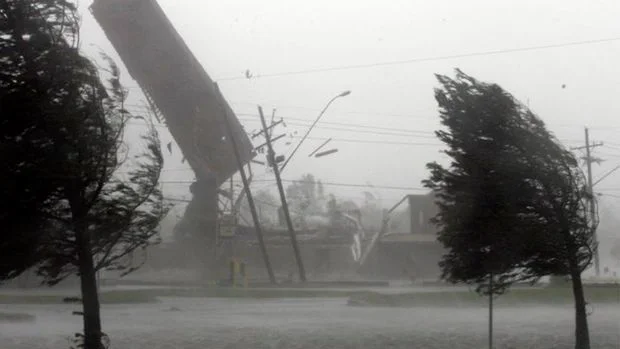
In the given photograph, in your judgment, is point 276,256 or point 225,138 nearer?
point 225,138

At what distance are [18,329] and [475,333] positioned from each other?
9.01m

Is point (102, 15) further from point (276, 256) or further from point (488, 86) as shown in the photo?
point (276, 256)

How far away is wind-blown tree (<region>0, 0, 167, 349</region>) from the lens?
9.38 meters

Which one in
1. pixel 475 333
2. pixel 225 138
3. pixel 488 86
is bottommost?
pixel 475 333

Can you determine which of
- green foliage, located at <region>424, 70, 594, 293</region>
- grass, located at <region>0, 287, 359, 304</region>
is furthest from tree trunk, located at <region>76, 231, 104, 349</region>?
grass, located at <region>0, 287, 359, 304</region>

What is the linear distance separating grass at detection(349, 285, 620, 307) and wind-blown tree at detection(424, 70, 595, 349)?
43.9ft

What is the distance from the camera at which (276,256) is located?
163 feet

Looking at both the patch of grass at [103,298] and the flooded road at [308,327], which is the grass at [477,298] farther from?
the patch of grass at [103,298]

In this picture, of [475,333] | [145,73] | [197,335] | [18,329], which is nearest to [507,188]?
[475,333]

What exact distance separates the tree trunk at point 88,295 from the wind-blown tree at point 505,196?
5.76 m

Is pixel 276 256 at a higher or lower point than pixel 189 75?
lower

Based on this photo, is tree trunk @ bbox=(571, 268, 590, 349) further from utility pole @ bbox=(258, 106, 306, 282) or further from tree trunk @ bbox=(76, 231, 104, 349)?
utility pole @ bbox=(258, 106, 306, 282)

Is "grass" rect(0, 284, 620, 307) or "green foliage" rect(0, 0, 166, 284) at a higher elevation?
"green foliage" rect(0, 0, 166, 284)

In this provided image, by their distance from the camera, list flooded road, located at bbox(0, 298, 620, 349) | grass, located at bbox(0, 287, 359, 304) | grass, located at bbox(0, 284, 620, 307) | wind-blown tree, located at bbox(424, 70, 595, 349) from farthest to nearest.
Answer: grass, located at bbox(0, 287, 359, 304) → grass, located at bbox(0, 284, 620, 307) → flooded road, located at bbox(0, 298, 620, 349) → wind-blown tree, located at bbox(424, 70, 595, 349)
